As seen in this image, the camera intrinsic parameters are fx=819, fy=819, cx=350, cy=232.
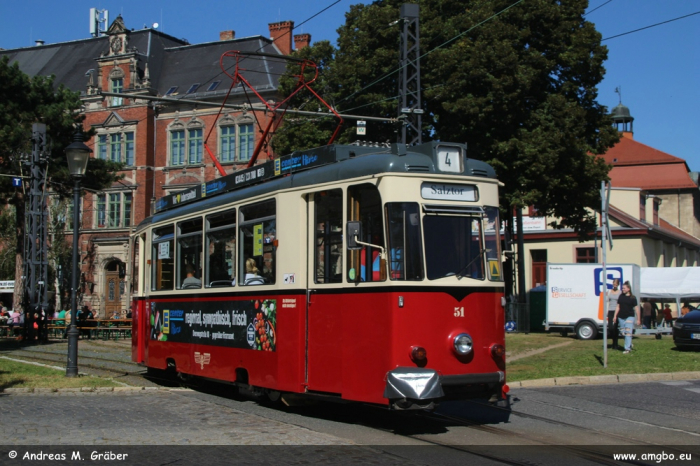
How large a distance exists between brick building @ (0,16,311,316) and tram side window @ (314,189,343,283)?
133 feet

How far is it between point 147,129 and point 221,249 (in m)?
43.4

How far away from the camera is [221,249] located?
12.4 meters

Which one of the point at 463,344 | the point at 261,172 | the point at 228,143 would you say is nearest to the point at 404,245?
the point at 463,344

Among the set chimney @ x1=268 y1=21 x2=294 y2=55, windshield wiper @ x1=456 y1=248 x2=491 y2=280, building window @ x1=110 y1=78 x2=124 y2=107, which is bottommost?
windshield wiper @ x1=456 y1=248 x2=491 y2=280

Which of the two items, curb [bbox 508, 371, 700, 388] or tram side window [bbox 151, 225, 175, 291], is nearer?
tram side window [bbox 151, 225, 175, 291]

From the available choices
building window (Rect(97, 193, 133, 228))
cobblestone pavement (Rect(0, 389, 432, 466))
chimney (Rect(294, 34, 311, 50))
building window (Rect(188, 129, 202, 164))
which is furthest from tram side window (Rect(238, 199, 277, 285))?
building window (Rect(97, 193, 133, 228))

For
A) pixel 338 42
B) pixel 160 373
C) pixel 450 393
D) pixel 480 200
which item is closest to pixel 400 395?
pixel 450 393

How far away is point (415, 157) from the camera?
9688mm

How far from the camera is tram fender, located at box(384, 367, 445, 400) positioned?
8.90 metres

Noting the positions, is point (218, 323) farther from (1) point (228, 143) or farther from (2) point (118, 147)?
(2) point (118, 147)

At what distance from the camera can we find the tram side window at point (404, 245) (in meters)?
9.23

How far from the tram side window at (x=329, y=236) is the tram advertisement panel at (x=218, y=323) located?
109 cm

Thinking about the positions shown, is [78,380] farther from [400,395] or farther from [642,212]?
[642,212]

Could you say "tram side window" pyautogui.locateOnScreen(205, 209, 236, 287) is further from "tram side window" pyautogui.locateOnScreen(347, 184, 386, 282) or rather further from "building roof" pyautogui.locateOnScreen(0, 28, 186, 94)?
"building roof" pyautogui.locateOnScreen(0, 28, 186, 94)
